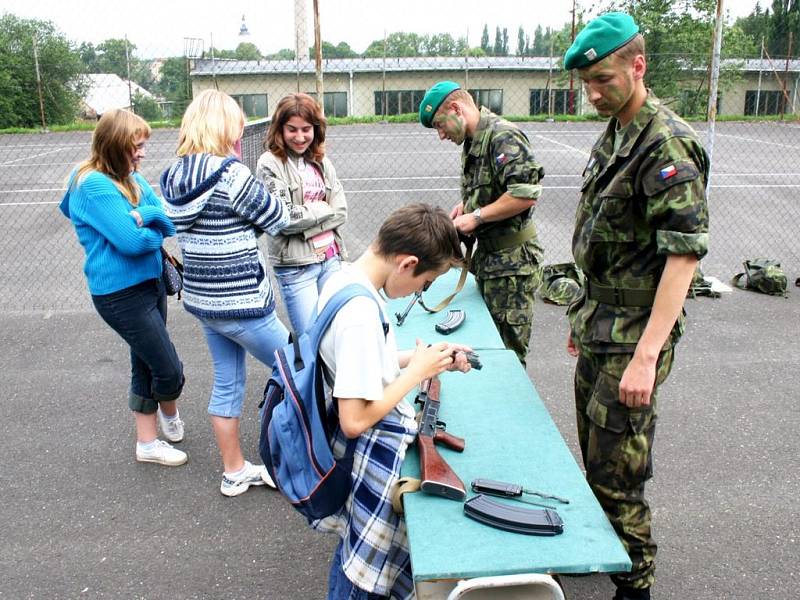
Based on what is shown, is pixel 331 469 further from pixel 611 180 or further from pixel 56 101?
pixel 56 101

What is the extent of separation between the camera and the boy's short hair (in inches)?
81.9

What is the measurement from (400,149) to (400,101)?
34.8ft

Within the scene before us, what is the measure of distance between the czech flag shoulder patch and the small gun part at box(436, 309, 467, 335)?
1.37 metres

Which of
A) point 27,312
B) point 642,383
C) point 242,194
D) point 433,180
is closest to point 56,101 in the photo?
point 433,180

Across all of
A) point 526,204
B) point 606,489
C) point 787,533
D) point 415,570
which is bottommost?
point 787,533

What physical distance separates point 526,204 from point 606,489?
142 centimetres

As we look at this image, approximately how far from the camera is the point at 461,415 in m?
2.64

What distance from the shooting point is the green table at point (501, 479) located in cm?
180

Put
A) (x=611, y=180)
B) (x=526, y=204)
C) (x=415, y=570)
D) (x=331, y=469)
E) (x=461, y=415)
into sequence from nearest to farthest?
(x=415, y=570) < (x=331, y=469) < (x=611, y=180) < (x=461, y=415) < (x=526, y=204)

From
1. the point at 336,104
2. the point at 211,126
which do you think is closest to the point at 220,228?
the point at 211,126

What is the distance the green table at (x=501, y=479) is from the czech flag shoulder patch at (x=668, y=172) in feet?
3.06

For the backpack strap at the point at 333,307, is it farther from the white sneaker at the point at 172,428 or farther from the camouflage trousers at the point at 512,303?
the white sneaker at the point at 172,428

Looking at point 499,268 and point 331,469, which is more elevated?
point 499,268

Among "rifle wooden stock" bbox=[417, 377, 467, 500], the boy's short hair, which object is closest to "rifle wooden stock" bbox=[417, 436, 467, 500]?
"rifle wooden stock" bbox=[417, 377, 467, 500]
